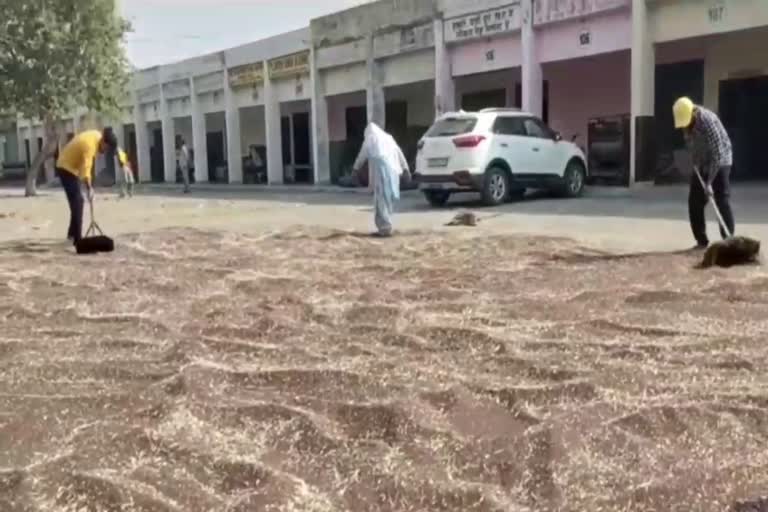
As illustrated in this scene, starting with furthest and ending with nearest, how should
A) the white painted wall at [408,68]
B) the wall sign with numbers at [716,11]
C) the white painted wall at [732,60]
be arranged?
1. the white painted wall at [408,68]
2. the white painted wall at [732,60]
3. the wall sign with numbers at [716,11]

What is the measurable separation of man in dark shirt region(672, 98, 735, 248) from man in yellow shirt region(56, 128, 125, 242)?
6.98 metres

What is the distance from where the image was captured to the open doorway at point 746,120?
2167 centimetres

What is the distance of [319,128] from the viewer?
3138 centimetres

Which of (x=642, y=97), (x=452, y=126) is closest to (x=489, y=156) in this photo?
(x=452, y=126)

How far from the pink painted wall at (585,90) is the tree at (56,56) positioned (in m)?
13.7

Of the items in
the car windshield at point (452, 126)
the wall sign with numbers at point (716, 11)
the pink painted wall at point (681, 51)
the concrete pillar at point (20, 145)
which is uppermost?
the wall sign with numbers at point (716, 11)

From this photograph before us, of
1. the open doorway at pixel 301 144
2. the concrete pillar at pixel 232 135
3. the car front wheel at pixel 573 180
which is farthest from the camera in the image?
the concrete pillar at pixel 232 135

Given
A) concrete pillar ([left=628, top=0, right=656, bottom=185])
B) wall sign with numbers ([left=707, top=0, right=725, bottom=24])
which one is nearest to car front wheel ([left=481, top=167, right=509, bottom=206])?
concrete pillar ([left=628, top=0, right=656, bottom=185])

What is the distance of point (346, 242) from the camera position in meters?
11.7

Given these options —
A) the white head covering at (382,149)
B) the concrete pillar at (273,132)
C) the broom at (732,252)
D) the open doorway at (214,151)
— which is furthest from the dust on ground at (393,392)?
the open doorway at (214,151)

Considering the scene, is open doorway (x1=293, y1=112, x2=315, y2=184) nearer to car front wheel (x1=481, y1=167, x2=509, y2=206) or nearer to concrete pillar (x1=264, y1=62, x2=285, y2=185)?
concrete pillar (x1=264, y1=62, x2=285, y2=185)

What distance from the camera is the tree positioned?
28.4 m

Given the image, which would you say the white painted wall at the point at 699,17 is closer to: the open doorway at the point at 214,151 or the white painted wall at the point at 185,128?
the open doorway at the point at 214,151

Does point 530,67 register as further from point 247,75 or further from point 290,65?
point 247,75
